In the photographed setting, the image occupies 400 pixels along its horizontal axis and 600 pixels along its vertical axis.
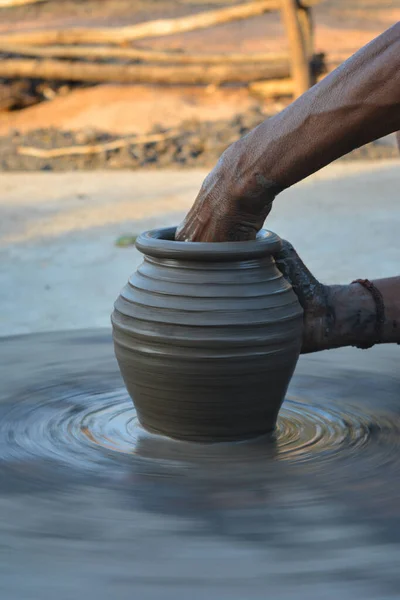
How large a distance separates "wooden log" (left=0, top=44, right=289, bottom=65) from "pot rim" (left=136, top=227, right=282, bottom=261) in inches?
276

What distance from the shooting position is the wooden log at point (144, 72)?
27.9 ft

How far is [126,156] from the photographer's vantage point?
741 cm

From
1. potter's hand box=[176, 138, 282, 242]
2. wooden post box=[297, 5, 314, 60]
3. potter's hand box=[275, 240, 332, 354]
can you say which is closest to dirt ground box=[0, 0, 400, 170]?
wooden post box=[297, 5, 314, 60]

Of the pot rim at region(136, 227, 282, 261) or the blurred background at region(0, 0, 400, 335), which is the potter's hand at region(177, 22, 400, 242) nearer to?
the pot rim at region(136, 227, 282, 261)

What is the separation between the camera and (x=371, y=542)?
134 centimetres

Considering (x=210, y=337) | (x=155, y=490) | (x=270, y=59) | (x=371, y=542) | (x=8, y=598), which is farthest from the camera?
(x=270, y=59)

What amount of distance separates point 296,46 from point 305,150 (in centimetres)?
632

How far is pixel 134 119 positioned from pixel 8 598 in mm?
7590

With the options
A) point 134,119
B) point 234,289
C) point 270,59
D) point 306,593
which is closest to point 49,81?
point 134,119

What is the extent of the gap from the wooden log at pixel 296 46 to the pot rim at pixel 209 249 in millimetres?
6145

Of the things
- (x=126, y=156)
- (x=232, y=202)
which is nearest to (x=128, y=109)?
(x=126, y=156)

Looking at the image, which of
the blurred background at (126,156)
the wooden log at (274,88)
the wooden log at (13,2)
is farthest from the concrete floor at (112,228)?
the wooden log at (13,2)

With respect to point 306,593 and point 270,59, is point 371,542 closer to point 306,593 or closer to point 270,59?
point 306,593

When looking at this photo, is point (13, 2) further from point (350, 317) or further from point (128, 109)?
point (350, 317)
